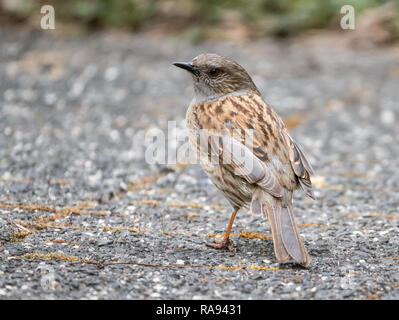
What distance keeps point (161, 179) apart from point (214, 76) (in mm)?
1317

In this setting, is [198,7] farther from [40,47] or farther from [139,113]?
[139,113]

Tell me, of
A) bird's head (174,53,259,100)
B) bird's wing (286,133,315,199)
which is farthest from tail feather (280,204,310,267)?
bird's head (174,53,259,100)

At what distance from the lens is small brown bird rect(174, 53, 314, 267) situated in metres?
4.55

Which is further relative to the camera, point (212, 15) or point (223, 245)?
point (212, 15)

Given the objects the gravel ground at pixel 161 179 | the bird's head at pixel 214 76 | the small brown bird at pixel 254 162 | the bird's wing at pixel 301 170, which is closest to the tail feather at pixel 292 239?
the small brown bird at pixel 254 162

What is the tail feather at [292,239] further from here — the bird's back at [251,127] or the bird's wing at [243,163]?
the bird's back at [251,127]

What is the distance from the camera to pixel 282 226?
14.8ft

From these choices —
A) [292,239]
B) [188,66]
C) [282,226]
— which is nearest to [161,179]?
[188,66]

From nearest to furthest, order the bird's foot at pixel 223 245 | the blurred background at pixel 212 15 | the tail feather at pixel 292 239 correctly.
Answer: the tail feather at pixel 292 239, the bird's foot at pixel 223 245, the blurred background at pixel 212 15

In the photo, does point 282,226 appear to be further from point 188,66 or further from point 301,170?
point 188,66

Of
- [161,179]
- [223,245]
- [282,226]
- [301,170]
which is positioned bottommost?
[223,245]

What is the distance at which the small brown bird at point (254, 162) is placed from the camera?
4547 mm

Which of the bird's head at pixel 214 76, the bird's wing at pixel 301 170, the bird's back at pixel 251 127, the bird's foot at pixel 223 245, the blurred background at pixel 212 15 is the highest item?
the blurred background at pixel 212 15

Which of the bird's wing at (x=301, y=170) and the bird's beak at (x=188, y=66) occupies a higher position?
the bird's beak at (x=188, y=66)
